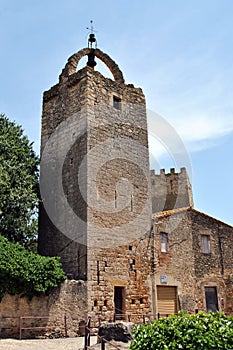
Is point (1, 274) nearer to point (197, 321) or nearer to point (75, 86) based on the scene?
point (197, 321)

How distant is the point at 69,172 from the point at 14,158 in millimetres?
2372

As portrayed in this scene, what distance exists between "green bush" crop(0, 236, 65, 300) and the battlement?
15.5 m

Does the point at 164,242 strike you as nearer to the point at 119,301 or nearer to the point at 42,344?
the point at 119,301

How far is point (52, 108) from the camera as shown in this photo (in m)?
18.0

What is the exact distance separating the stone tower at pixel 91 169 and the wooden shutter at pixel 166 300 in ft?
9.23

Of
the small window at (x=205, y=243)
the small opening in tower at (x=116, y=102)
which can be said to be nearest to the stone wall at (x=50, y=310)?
the small window at (x=205, y=243)

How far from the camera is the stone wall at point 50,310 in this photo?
1191cm

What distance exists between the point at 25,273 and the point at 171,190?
1758cm

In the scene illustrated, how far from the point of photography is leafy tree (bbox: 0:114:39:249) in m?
15.1

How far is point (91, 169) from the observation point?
598 inches

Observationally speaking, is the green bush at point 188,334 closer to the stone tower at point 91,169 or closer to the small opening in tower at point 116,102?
the stone tower at point 91,169

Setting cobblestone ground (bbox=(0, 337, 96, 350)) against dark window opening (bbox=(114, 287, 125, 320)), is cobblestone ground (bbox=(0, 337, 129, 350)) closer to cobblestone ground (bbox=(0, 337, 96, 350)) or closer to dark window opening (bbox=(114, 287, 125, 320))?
cobblestone ground (bbox=(0, 337, 96, 350))

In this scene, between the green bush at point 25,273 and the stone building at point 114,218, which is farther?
the stone building at point 114,218

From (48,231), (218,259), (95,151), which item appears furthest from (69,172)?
(218,259)
